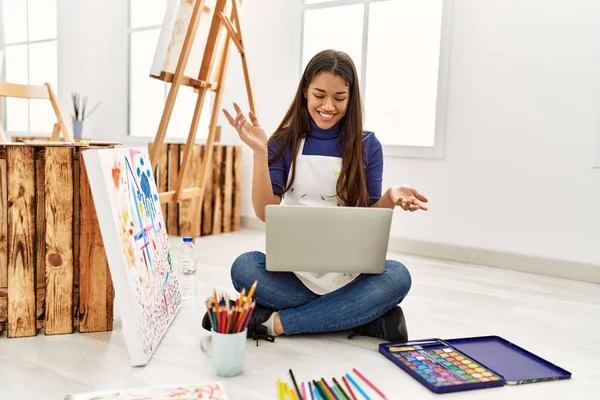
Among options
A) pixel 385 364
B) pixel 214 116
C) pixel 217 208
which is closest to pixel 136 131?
pixel 217 208

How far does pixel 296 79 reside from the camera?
3258 millimetres

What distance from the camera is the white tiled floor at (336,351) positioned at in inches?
48.9

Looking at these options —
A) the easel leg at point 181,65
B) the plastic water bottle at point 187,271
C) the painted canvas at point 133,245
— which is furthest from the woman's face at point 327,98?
the easel leg at point 181,65

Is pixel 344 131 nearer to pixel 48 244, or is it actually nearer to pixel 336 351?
pixel 336 351

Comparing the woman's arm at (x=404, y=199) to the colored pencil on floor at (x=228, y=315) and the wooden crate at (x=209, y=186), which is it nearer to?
the colored pencil on floor at (x=228, y=315)

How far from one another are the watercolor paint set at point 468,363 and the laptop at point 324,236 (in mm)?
278

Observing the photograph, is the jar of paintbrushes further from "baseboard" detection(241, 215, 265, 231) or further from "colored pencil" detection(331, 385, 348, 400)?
"colored pencil" detection(331, 385, 348, 400)

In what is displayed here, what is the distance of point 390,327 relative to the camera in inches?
60.5

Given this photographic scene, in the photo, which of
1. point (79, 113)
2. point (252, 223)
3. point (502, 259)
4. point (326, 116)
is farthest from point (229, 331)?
point (79, 113)

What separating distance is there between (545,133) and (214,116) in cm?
156

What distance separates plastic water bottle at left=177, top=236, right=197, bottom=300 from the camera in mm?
1970

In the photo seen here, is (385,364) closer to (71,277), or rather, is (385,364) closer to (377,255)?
(377,255)

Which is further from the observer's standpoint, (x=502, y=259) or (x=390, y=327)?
(x=502, y=259)

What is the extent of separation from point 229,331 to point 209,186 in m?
2.08
